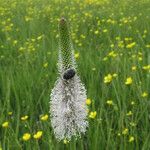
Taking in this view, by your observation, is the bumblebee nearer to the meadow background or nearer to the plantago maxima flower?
the plantago maxima flower

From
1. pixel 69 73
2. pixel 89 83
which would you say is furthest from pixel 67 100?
pixel 89 83

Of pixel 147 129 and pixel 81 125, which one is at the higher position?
pixel 81 125

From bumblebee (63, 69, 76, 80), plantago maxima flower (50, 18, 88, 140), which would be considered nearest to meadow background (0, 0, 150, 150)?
plantago maxima flower (50, 18, 88, 140)


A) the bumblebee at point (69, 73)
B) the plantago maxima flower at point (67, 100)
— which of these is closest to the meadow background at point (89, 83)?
the plantago maxima flower at point (67, 100)

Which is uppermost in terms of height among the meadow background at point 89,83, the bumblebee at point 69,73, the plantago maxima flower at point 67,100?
the bumblebee at point 69,73

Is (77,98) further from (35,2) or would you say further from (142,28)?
(35,2)

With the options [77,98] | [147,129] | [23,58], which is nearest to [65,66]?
[77,98]

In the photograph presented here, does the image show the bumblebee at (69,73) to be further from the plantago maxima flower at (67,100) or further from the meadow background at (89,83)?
the meadow background at (89,83)
